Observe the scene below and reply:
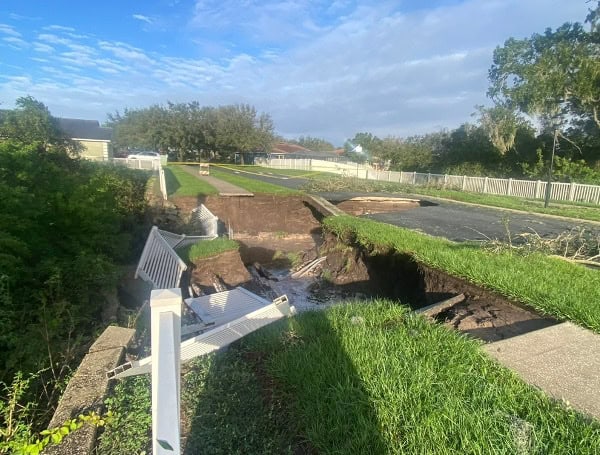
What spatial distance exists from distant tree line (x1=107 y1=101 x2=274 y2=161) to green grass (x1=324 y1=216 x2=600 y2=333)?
158 feet

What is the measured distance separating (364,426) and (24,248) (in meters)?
4.33

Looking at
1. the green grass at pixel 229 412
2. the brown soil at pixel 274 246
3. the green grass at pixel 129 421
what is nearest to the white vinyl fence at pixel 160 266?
the green grass at pixel 229 412

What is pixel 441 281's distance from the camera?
580cm

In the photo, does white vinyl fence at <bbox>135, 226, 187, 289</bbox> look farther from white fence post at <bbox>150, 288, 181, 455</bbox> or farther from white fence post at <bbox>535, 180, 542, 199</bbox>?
white fence post at <bbox>535, 180, 542, 199</bbox>

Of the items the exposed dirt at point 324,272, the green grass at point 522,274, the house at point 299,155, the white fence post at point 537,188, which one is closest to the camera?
the green grass at point 522,274

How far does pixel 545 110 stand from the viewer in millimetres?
22969

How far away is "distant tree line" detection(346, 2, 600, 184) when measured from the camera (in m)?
20.9

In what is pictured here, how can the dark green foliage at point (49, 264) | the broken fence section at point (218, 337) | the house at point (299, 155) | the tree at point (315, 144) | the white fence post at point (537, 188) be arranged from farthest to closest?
1. the tree at point (315, 144)
2. the house at point (299, 155)
3. the white fence post at point (537, 188)
4. the dark green foliage at point (49, 264)
5. the broken fence section at point (218, 337)

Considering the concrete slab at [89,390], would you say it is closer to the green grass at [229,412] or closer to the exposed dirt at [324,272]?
the green grass at [229,412]

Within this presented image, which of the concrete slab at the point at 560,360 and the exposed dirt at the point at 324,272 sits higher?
the concrete slab at the point at 560,360

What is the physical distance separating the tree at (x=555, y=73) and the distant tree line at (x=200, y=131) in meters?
35.6

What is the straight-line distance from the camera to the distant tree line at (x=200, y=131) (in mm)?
53000

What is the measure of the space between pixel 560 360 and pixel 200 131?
56.0 metres

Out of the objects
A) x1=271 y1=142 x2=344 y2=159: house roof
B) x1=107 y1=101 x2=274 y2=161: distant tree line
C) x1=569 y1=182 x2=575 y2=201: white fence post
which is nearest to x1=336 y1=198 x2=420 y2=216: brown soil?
x1=569 y1=182 x2=575 y2=201: white fence post
